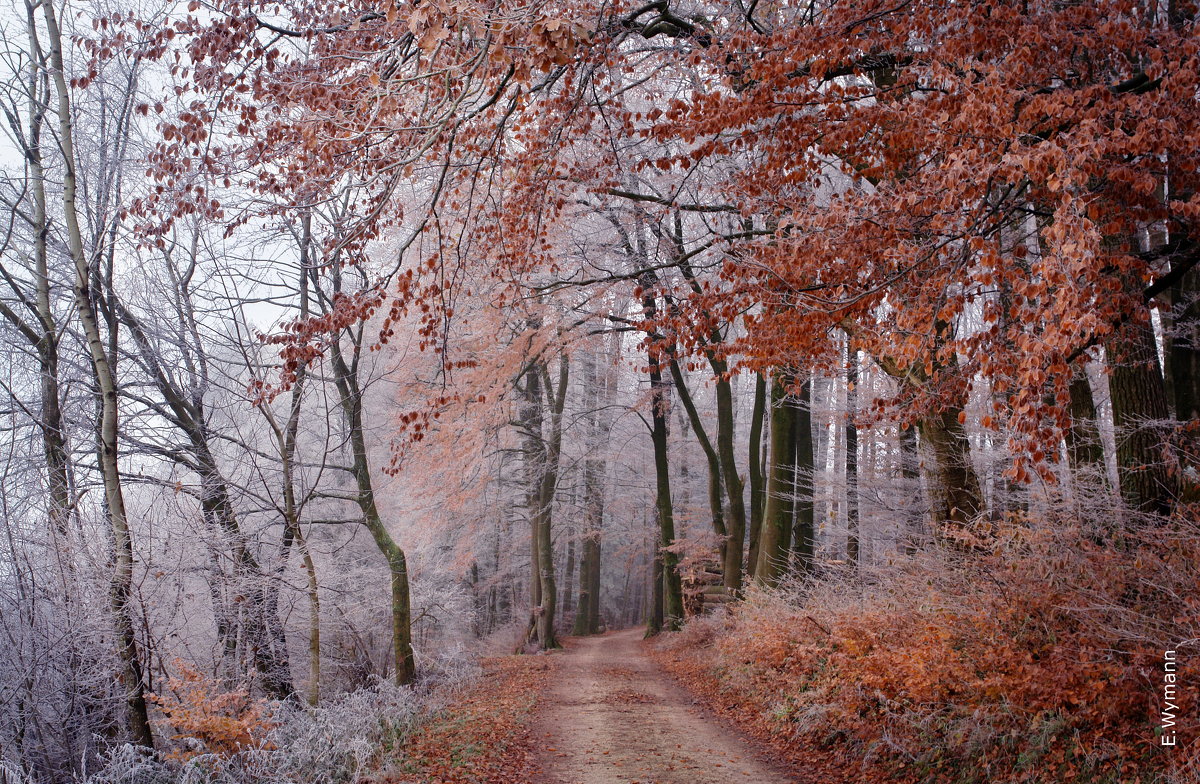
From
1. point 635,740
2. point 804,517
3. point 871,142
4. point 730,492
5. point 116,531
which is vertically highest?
point 871,142

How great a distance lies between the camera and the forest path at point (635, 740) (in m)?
6.66

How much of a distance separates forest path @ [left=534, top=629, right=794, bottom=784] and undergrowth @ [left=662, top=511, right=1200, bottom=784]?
0.61 metres

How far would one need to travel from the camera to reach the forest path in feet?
21.8

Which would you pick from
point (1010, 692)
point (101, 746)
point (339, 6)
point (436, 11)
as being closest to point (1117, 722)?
point (1010, 692)

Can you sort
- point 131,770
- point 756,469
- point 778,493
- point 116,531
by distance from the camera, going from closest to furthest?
1. point 131,770
2. point 116,531
3. point 778,493
4. point 756,469

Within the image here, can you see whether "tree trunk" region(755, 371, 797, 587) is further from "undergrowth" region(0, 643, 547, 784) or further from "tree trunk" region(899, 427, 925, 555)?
"undergrowth" region(0, 643, 547, 784)

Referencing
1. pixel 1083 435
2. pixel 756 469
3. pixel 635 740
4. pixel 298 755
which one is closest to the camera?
pixel 298 755

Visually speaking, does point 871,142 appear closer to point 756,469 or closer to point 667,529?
point 756,469

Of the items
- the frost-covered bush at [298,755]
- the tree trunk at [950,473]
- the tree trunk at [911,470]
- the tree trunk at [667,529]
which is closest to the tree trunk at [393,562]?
the frost-covered bush at [298,755]

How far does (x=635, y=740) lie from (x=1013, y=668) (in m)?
3.81

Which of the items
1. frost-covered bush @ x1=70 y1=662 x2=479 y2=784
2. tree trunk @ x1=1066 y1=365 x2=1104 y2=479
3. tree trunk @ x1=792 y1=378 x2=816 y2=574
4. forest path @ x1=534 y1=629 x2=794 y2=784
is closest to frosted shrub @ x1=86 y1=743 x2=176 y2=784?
frost-covered bush @ x1=70 y1=662 x2=479 y2=784

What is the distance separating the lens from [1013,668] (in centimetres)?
572

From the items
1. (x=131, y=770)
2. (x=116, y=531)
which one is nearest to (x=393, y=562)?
(x=116, y=531)

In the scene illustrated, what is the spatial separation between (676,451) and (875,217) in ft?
71.8
